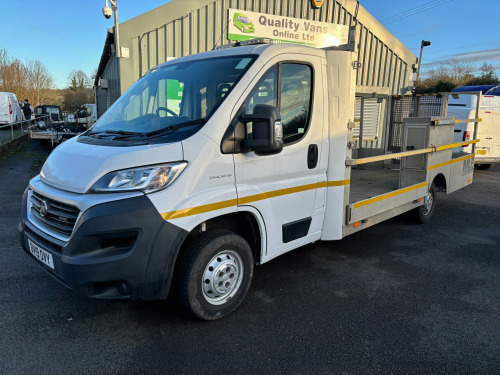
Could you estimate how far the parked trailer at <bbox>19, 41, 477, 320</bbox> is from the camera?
2.68 meters

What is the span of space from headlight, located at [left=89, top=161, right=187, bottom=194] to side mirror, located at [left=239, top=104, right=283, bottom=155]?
752 millimetres

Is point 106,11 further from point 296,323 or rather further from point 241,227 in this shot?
point 296,323

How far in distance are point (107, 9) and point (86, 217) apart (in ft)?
34.1

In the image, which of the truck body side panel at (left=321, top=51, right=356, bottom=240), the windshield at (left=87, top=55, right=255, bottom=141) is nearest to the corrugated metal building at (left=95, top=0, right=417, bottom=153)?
the truck body side panel at (left=321, top=51, right=356, bottom=240)

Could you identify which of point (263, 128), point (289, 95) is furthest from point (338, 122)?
point (263, 128)

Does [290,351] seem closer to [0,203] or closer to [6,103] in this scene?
[0,203]

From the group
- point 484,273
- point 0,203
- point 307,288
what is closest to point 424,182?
point 484,273

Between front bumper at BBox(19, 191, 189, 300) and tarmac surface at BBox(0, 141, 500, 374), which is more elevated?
front bumper at BBox(19, 191, 189, 300)

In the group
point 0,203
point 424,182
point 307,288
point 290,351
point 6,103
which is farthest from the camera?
point 6,103

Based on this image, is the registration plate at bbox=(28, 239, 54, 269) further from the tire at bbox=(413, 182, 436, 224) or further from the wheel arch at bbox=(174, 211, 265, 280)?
the tire at bbox=(413, 182, 436, 224)

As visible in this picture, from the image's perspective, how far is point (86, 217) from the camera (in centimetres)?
261

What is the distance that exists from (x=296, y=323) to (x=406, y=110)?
18.5 ft

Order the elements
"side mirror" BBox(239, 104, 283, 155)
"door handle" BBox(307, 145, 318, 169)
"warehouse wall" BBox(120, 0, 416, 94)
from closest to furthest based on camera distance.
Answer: "side mirror" BBox(239, 104, 283, 155) < "door handle" BBox(307, 145, 318, 169) < "warehouse wall" BBox(120, 0, 416, 94)

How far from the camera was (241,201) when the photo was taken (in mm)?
3186
